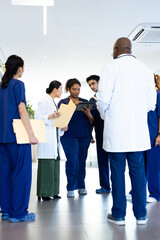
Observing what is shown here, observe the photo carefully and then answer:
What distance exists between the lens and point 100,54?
28.3 feet

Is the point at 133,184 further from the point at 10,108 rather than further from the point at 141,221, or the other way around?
the point at 10,108

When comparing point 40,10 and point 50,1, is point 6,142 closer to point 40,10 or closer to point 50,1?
point 50,1

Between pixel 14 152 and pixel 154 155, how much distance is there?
1479mm

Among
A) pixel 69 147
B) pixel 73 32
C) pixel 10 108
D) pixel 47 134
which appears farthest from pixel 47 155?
pixel 73 32

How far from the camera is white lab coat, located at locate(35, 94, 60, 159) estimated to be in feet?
11.9

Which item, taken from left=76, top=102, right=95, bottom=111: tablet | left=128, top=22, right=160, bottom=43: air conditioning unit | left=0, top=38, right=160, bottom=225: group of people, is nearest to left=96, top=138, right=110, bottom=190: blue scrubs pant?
left=76, top=102, right=95, bottom=111: tablet

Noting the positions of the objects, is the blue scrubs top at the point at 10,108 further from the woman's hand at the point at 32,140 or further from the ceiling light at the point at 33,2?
the ceiling light at the point at 33,2

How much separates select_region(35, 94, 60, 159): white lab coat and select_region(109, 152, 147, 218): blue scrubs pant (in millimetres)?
1248

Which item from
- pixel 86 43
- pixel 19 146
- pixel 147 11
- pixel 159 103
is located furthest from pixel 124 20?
pixel 19 146

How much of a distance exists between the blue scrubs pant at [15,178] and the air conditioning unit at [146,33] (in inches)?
174

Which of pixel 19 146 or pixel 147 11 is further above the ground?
pixel 147 11

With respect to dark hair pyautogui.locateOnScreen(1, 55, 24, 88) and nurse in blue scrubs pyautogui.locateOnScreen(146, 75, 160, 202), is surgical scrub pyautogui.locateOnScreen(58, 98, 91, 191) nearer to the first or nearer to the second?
nurse in blue scrubs pyautogui.locateOnScreen(146, 75, 160, 202)

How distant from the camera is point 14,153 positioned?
2.67 metres

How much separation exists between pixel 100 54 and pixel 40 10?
10.8ft
